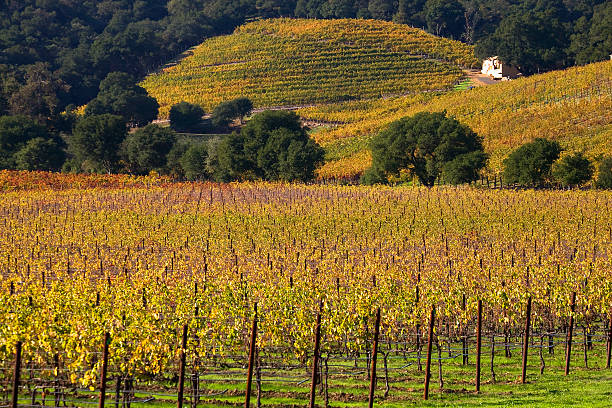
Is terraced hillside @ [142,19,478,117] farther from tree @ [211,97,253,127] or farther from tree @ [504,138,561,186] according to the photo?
tree @ [504,138,561,186]

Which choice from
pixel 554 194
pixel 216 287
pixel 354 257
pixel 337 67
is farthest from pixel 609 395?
pixel 337 67

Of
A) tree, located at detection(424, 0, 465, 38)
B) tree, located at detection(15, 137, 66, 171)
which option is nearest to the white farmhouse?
tree, located at detection(424, 0, 465, 38)

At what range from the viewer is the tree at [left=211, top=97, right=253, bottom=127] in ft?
420

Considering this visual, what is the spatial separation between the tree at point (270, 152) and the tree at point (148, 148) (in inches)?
340

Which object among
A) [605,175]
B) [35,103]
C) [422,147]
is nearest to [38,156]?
[35,103]

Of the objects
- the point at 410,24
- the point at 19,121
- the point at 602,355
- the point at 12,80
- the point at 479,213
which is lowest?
the point at 602,355

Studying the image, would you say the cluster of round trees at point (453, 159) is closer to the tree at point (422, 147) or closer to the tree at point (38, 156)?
the tree at point (422, 147)

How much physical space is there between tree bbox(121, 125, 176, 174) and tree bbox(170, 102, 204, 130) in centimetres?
3773

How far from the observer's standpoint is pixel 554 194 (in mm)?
55094

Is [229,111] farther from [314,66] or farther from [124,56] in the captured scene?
[124,56]

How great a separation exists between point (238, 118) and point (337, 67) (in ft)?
107

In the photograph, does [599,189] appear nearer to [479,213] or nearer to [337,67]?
[479,213]

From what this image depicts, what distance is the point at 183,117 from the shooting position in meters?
131

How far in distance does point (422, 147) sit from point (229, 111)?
205 ft
